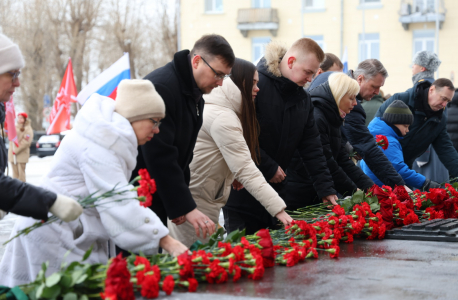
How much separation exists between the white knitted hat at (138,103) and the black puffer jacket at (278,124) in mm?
1415

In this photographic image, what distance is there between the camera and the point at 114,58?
105 ft

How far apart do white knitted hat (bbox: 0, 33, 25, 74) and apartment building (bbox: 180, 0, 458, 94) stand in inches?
937

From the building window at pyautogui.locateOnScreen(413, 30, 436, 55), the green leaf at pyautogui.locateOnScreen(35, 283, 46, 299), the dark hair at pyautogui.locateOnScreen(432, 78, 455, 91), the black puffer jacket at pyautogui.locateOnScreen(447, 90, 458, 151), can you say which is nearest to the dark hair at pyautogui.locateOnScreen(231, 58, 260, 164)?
the green leaf at pyautogui.locateOnScreen(35, 283, 46, 299)

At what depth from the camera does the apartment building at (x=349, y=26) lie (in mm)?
25469

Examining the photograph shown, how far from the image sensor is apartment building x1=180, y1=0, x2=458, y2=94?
25.5 m

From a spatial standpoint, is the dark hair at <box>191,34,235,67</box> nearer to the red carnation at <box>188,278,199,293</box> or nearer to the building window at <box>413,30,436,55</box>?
the red carnation at <box>188,278,199,293</box>

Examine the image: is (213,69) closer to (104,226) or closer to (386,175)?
(104,226)

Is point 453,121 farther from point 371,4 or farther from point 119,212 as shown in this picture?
point 371,4

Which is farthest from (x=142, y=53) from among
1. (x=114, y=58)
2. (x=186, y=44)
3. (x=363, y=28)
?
(x=363, y=28)

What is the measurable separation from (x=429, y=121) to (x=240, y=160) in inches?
120

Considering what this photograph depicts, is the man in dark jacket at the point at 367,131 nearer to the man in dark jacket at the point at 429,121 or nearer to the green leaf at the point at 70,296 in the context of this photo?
the man in dark jacket at the point at 429,121

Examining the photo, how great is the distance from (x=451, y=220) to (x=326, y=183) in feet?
2.66

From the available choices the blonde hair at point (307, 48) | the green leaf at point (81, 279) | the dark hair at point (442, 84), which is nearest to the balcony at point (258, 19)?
the dark hair at point (442, 84)

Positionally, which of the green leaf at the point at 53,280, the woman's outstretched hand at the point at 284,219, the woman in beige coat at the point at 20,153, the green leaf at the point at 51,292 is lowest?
the woman in beige coat at the point at 20,153
